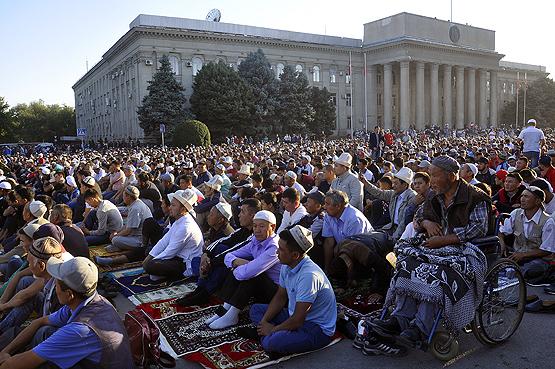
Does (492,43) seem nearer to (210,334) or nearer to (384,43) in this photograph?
(384,43)

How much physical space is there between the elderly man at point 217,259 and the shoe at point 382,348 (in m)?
2.06

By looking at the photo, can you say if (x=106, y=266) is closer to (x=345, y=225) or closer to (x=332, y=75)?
(x=345, y=225)

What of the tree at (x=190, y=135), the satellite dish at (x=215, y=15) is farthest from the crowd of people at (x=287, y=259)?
the satellite dish at (x=215, y=15)

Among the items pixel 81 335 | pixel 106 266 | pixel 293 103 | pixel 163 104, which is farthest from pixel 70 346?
pixel 293 103

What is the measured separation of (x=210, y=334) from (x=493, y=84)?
250 ft

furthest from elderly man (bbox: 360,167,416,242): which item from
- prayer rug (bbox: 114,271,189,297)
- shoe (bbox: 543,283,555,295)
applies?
prayer rug (bbox: 114,271,189,297)

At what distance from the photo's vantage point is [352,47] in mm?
64375

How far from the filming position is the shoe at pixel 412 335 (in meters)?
4.59

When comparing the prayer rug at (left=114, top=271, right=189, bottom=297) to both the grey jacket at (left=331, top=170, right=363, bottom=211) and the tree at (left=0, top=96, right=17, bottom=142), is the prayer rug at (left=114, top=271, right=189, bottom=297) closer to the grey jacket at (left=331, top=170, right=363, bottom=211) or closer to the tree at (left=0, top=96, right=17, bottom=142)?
the grey jacket at (left=331, top=170, right=363, bottom=211)

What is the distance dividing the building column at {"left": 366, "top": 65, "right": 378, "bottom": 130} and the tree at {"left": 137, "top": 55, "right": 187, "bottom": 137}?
2921 cm

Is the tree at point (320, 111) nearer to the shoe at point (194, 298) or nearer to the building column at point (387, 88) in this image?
the building column at point (387, 88)

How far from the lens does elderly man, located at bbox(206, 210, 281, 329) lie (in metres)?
5.74

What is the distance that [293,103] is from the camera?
164 ft

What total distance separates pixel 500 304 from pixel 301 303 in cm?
209
